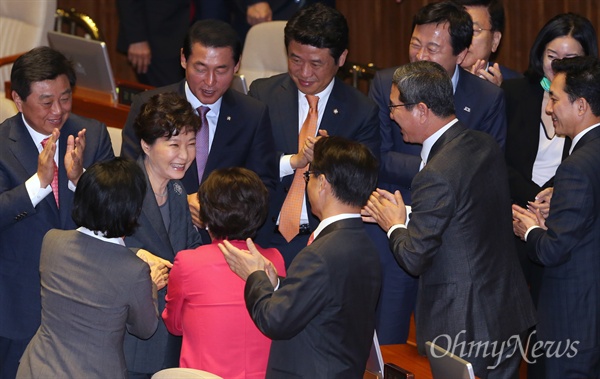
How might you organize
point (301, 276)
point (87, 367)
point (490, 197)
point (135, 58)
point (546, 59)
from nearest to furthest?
1. point (301, 276)
2. point (87, 367)
3. point (490, 197)
4. point (546, 59)
5. point (135, 58)

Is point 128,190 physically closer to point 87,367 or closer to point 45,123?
point 87,367

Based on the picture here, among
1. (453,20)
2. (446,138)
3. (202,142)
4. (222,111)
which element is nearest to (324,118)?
(222,111)

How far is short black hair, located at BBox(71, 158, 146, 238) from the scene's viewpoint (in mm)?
3395

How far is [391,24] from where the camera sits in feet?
25.2

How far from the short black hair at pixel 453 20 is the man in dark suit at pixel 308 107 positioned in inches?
15.2

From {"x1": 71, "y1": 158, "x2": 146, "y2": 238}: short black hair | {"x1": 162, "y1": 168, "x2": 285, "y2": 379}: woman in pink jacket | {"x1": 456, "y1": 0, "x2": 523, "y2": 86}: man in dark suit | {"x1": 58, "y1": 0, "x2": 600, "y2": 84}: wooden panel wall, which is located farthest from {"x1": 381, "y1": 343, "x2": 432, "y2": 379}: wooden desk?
{"x1": 58, "y1": 0, "x2": 600, "y2": 84}: wooden panel wall

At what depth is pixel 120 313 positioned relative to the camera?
3.40 m

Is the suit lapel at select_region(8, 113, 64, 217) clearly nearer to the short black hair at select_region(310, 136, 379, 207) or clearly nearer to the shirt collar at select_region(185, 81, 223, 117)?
the shirt collar at select_region(185, 81, 223, 117)

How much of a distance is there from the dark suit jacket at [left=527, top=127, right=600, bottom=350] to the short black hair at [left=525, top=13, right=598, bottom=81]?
751mm

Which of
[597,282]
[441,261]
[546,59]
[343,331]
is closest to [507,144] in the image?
[546,59]

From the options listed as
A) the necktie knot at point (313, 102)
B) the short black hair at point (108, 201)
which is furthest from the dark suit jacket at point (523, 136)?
the short black hair at point (108, 201)

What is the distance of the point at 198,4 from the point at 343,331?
14.6ft

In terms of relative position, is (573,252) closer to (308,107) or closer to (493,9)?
(308,107)

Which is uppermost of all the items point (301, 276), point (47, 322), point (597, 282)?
point (301, 276)
